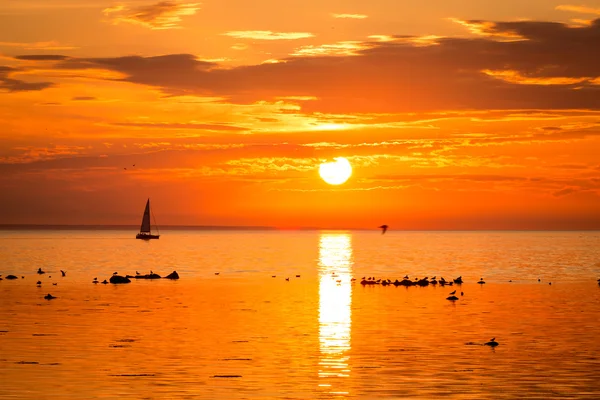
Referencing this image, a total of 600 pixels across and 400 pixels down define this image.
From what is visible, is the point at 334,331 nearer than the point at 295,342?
No

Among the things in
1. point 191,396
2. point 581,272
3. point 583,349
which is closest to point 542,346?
point 583,349

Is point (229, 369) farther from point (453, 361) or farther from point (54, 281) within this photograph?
point (54, 281)

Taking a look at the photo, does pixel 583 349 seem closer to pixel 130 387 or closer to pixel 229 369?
pixel 229 369

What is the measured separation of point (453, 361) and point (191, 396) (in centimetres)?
1598

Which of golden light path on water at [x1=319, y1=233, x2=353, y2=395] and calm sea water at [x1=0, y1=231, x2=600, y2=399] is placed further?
golden light path on water at [x1=319, y1=233, x2=353, y2=395]

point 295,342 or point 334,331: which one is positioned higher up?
point 334,331

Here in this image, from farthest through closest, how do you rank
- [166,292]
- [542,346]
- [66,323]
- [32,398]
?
1. [166,292]
2. [66,323]
3. [542,346]
4. [32,398]

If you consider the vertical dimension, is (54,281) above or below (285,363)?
above

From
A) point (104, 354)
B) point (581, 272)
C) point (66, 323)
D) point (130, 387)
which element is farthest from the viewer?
point (581, 272)

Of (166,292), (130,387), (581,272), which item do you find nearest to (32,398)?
(130,387)

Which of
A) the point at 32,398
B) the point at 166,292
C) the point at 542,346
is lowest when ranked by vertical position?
the point at 32,398

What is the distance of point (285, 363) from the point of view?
4550 cm

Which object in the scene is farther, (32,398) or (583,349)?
(583,349)

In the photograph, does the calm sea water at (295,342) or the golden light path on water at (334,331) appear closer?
the calm sea water at (295,342)
